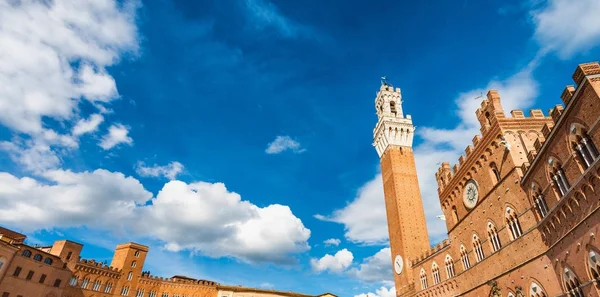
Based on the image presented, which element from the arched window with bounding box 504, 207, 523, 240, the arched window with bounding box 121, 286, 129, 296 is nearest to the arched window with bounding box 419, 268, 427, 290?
the arched window with bounding box 504, 207, 523, 240

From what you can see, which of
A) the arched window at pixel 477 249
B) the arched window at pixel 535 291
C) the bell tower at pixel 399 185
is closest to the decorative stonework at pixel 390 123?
the bell tower at pixel 399 185

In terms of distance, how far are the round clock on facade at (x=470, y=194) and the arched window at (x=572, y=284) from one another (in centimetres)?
873

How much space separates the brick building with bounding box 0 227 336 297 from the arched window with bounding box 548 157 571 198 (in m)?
49.6

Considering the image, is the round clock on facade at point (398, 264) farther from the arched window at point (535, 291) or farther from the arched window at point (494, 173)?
the arched window at point (535, 291)

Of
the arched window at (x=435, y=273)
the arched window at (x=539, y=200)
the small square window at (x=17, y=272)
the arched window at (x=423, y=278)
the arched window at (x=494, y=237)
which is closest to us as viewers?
the arched window at (x=539, y=200)

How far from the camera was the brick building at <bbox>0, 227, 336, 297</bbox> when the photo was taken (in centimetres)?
3912

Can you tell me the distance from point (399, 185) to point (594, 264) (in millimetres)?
32811

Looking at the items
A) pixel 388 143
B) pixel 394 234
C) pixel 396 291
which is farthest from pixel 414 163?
pixel 396 291

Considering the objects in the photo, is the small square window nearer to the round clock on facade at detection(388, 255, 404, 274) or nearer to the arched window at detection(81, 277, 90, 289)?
the arched window at detection(81, 277, 90, 289)

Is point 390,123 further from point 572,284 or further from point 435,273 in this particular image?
point 572,284

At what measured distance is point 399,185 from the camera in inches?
1784

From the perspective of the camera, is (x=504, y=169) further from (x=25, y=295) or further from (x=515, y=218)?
(x=25, y=295)

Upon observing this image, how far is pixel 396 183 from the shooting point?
149 feet

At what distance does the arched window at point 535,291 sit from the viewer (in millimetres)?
16812
